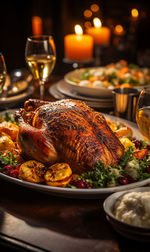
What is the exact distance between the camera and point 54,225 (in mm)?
1128

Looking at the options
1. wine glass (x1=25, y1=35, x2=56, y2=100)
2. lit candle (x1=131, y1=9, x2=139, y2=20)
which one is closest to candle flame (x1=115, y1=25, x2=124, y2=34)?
lit candle (x1=131, y1=9, x2=139, y2=20)

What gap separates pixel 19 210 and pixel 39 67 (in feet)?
3.82

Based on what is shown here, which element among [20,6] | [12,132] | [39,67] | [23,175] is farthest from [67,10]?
[23,175]

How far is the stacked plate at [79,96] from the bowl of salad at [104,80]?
0.10 feet

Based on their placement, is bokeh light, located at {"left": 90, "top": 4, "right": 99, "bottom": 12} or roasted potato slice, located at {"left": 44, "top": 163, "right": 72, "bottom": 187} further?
bokeh light, located at {"left": 90, "top": 4, "right": 99, "bottom": 12}

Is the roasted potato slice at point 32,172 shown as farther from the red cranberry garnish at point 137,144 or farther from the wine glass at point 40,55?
the wine glass at point 40,55

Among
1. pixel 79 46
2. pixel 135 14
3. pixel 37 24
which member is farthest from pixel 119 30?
pixel 79 46

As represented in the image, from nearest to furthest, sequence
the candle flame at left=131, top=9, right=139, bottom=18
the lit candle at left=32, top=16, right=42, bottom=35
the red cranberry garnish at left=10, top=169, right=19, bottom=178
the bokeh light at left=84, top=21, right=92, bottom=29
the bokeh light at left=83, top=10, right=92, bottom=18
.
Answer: the red cranberry garnish at left=10, top=169, right=19, bottom=178
the lit candle at left=32, top=16, right=42, bottom=35
the candle flame at left=131, top=9, right=139, bottom=18
the bokeh light at left=83, top=10, right=92, bottom=18
the bokeh light at left=84, top=21, right=92, bottom=29

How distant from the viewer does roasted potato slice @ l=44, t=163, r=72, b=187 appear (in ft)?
4.16

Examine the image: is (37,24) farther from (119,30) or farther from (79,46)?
(79,46)

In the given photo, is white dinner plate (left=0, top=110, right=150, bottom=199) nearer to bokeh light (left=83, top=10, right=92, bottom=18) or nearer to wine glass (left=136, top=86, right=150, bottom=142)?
wine glass (left=136, top=86, right=150, bottom=142)

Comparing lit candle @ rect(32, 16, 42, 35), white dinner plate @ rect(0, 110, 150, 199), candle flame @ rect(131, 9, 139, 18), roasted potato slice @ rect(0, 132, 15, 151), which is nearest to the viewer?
white dinner plate @ rect(0, 110, 150, 199)

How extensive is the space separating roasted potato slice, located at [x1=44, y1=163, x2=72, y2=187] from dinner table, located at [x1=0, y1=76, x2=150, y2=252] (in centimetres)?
6

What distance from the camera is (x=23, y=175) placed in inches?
51.4
